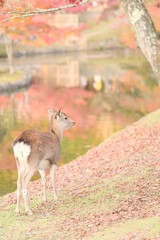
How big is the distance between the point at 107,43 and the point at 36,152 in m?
78.2

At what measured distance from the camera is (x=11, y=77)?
46.1 meters

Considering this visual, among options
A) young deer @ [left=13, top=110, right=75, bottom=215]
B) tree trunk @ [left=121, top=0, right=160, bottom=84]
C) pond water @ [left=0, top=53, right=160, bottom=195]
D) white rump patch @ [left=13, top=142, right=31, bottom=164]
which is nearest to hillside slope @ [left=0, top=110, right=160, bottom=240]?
young deer @ [left=13, top=110, right=75, bottom=215]

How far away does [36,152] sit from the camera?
13000mm

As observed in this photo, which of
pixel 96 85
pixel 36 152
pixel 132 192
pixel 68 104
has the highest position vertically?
pixel 96 85

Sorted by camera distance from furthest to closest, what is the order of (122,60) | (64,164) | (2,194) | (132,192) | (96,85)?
(122,60) → (96,85) → (64,164) → (2,194) → (132,192)

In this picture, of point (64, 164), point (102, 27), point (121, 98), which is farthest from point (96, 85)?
point (102, 27)

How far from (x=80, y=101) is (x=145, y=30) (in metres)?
27.4

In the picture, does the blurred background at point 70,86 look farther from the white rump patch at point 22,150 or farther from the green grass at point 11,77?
the white rump patch at point 22,150

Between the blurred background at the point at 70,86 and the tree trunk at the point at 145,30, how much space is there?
4.12m

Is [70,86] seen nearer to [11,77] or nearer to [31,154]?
[11,77]

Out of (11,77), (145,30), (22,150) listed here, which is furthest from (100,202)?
(11,77)

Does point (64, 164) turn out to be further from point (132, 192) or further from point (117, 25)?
point (117, 25)

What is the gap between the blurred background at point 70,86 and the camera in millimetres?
27188

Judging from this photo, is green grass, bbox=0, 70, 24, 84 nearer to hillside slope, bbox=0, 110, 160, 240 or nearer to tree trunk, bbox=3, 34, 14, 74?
tree trunk, bbox=3, 34, 14, 74
